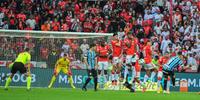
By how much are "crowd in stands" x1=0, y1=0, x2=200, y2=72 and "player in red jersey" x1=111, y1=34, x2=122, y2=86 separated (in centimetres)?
377

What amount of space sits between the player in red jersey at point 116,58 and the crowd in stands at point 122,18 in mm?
3772

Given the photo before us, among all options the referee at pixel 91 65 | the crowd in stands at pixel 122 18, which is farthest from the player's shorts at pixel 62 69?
the crowd in stands at pixel 122 18

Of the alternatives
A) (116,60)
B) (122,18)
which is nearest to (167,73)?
(116,60)

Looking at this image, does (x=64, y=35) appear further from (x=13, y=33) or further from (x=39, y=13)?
(x=39, y=13)

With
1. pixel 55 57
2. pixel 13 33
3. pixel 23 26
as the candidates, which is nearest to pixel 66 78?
pixel 55 57

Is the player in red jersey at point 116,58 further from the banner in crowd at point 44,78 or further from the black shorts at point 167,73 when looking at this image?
the black shorts at point 167,73

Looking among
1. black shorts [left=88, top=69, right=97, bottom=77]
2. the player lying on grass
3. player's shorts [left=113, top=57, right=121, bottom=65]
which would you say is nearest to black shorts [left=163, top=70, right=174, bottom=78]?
black shorts [left=88, top=69, right=97, bottom=77]

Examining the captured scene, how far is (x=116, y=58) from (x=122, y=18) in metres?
6.70

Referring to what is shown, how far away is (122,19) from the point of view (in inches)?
1487

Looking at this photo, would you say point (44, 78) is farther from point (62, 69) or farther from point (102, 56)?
point (102, 56)

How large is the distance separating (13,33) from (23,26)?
456cm

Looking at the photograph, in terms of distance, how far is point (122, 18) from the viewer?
3791 cm

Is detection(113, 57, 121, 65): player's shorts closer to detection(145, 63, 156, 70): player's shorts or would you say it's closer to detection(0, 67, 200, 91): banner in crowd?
detection(145, 63, 156, 70): player's shorts

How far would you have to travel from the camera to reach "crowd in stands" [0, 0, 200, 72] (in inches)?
1425
